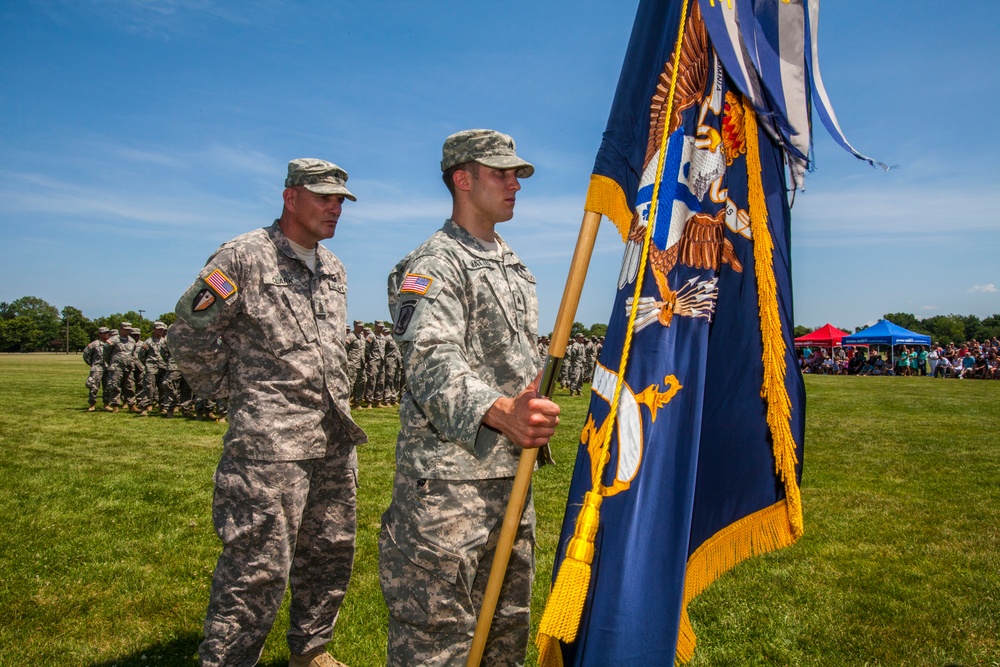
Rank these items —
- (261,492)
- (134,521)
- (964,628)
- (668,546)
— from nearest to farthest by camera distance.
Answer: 1. (668,546)
2. (261,492)
3. (964,628)
4. (134,521)

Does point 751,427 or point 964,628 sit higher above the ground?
point 751,427

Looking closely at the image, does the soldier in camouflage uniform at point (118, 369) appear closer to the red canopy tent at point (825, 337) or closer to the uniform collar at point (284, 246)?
the uniform collar at point (284, 246)

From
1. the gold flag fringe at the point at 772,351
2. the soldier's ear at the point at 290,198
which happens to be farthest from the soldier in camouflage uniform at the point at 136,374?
the gold flag fringe at the point at 772,351

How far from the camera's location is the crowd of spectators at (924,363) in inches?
1423

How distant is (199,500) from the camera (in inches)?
289

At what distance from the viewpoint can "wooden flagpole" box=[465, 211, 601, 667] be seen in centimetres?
198

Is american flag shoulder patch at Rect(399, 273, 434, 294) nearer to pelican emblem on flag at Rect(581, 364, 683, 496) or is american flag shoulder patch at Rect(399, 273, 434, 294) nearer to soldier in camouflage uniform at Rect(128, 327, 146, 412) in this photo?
pelican emblem on flag at Rect(581, 364, 683, 496)

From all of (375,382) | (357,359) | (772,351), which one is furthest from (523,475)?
(375,382)

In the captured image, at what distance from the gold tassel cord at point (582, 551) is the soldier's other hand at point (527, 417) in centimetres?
32

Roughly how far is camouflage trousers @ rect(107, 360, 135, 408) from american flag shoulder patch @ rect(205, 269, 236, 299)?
1760cm

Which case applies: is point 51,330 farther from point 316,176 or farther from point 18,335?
point 316,176

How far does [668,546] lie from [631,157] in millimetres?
1330

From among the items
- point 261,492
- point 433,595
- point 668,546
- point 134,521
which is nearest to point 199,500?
point 134,521

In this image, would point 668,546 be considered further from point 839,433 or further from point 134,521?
point 839,433
